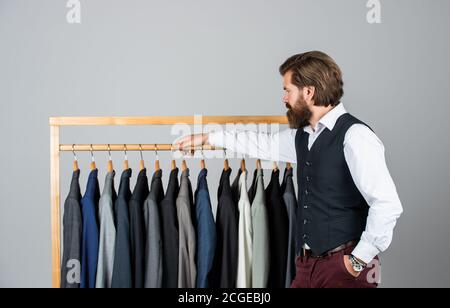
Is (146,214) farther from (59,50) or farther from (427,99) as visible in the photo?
(427,99)

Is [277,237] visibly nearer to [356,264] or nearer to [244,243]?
[244,243]

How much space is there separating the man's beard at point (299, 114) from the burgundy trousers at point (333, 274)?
0.55 m

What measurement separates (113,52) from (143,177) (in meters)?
1.93

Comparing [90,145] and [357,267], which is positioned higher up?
[90,145]

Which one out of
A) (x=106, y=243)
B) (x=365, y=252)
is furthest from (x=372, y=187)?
(x=106, y=243)

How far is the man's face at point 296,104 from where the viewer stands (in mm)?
2508

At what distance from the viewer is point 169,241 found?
2.59m

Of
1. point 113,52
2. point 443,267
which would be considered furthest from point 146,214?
point 443,267

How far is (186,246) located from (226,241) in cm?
17

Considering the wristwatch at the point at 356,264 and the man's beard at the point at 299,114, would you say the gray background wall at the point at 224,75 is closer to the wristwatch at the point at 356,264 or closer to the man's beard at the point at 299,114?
the man's beard at the point at 299,114

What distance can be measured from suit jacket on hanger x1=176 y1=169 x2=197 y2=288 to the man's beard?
56 centimetres

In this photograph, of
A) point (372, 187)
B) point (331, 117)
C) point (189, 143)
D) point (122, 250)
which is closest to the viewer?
point (372, 187)

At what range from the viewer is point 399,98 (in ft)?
14.3

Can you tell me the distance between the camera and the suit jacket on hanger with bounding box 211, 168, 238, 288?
8.59ft
